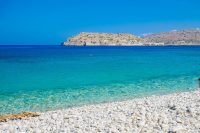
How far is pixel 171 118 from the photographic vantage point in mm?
14023

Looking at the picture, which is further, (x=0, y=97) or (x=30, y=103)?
(x=0, y=97)

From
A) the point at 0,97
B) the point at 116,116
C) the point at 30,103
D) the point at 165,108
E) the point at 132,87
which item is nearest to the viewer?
the point at 116,116

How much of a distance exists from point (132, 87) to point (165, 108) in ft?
60.2

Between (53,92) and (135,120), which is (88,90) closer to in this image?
(53,92)

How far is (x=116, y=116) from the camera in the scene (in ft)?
50.0

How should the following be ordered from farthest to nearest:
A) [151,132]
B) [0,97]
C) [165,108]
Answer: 1. [0,97]
2. [165,108]
3. [151,132]

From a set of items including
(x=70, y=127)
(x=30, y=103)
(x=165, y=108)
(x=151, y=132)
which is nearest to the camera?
(x=151, y=132)

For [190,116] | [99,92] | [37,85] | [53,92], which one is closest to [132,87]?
[99,92]

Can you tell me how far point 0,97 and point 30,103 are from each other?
448 centimetres

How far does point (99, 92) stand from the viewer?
1253 inches

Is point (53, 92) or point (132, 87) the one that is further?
point (132, 87)

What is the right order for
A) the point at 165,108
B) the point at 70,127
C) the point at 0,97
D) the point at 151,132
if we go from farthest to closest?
the point at 0,97 → the point at 165,108 → the point at 70,127 → the point at 151,132

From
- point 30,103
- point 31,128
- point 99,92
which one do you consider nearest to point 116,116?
point 31,128

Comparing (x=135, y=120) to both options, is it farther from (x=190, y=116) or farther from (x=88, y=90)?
(x=88, y=90)
